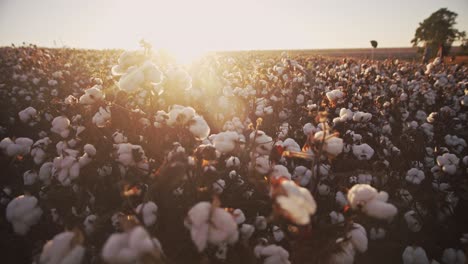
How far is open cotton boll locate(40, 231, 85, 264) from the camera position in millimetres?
1433

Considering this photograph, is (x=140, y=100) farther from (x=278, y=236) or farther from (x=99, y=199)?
(x=278, y=236)

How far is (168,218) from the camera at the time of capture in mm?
2385

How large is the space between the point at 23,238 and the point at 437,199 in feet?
14.7

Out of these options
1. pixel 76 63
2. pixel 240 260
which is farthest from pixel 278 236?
pixel 76 63

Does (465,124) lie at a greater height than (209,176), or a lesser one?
lesser

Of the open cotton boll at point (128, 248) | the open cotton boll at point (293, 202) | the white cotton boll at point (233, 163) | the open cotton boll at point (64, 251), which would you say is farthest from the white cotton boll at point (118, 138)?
the open cotton boll at point (293, 202)

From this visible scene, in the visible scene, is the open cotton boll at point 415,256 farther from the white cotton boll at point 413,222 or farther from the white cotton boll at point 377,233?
the white cotton boll at point 413,222

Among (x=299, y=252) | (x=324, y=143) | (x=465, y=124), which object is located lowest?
(x=465, y=124)

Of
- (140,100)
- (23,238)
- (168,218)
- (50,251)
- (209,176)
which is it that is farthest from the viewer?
(140,100)

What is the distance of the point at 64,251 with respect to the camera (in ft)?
4.75

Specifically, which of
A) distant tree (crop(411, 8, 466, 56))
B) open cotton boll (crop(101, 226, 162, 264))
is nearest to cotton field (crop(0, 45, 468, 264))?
open cotton boll (crop(101, 226, 162, 264))

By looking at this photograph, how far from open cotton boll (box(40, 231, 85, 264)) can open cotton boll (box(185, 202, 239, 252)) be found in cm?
56

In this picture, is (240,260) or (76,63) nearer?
(240,260)

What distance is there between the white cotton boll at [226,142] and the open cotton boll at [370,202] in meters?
0.88
